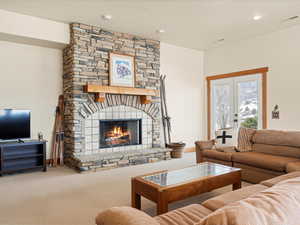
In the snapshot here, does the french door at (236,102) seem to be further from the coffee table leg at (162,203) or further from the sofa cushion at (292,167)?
the coffee table leg at (162,203)

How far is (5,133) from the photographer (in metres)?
3.87

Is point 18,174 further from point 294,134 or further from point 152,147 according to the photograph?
point 294,134

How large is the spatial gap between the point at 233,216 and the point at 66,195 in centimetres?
272

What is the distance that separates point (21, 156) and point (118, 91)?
2.20m

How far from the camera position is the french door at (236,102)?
532 cm

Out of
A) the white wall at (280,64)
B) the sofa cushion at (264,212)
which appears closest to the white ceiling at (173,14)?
the white wall at (280,64)

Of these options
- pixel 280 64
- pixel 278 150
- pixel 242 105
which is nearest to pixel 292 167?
pixel 278 150

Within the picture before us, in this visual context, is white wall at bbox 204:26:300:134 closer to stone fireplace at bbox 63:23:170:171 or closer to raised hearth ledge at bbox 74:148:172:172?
stone fireplace at bbox 63:23:170:171

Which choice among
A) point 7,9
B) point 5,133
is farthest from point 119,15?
point 5,133

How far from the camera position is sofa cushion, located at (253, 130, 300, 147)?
3.42m

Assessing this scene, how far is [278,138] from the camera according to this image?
3.61 meters

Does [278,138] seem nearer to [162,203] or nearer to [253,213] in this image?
[162,203]

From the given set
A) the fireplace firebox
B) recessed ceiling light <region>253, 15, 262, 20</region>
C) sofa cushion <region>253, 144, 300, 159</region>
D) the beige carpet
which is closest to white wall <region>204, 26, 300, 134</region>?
recessed ceiling light <region>253, 15, 262, 20</region>

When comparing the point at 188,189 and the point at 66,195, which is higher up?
the point at 188,189
